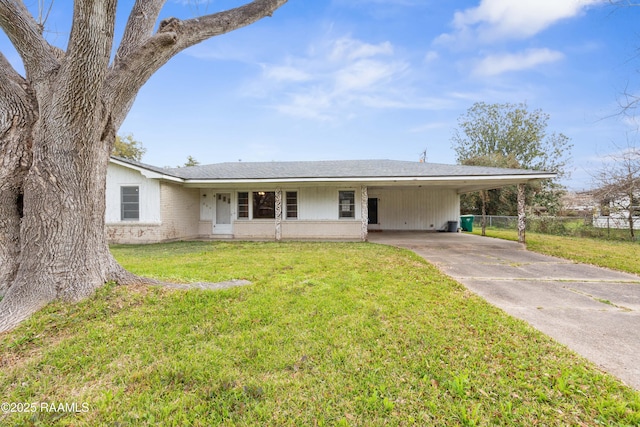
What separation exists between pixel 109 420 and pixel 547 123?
113 ft

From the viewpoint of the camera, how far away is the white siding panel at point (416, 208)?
15.2 metres

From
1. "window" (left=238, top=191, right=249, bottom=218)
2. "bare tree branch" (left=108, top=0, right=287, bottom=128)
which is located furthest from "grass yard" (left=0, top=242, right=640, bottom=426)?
"window" (left=238, top=191, right=249, bottom=218)

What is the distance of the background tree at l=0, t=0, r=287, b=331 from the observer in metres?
3.00

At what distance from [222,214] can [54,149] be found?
30.0ft

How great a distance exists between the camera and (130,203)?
10281mm

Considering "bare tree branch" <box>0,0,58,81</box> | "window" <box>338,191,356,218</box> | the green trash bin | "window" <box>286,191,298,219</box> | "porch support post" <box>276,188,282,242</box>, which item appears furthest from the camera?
the green trash bin

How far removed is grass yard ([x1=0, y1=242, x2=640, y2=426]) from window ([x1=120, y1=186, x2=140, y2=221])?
7988 millimetres

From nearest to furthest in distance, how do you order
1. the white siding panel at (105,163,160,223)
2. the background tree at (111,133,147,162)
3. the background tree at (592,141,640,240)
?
1. the white siding panel at (105,163,160,223)
2. the background tree at (592,141,640,240)
3. the background tree at (111,133,147,162)

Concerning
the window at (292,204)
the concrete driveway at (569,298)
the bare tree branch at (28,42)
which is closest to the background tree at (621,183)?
the concrete driveway at (569,298)

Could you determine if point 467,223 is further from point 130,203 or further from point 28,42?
point 28,42

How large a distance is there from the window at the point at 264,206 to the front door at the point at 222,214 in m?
1.34

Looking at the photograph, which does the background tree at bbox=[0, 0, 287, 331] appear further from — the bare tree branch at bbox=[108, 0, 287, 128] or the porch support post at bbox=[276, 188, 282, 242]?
the porch support post at bbox=[276, 188, 282, 242]

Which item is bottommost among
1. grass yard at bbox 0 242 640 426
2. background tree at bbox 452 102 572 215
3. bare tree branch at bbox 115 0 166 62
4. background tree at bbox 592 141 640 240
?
grass yard at bbox 0 242 640 426

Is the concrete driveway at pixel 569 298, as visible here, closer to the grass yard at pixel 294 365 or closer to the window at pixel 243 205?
the grass yard at pixel 294 365
